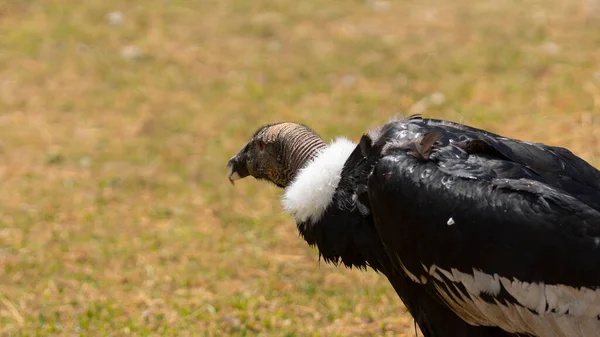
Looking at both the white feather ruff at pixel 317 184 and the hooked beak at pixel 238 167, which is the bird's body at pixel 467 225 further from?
the hooked beak at pixel 238 167

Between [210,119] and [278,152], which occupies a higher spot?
[278,152]

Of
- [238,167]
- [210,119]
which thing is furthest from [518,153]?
[210,119]

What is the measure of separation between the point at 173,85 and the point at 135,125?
900 mm

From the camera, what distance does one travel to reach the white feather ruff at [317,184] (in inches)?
171

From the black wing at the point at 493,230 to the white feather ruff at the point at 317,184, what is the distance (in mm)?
356

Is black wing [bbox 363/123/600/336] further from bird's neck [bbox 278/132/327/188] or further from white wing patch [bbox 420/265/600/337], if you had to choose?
bird's neck [bbox 278/132/327/188]

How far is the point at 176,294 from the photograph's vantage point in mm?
5969

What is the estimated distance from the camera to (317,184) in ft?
14.3

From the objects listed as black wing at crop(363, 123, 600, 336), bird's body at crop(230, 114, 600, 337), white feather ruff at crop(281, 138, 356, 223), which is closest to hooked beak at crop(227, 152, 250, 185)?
white feather ruff at crop(281, 138, 356, 223)

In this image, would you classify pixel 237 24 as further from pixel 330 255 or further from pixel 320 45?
pixel 330 255

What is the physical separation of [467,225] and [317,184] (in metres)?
0.91

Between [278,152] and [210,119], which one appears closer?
[278,152]

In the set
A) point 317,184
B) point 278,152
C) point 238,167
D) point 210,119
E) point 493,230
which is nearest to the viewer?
point 493,230

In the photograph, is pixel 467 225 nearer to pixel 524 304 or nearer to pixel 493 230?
pixel 493 230
